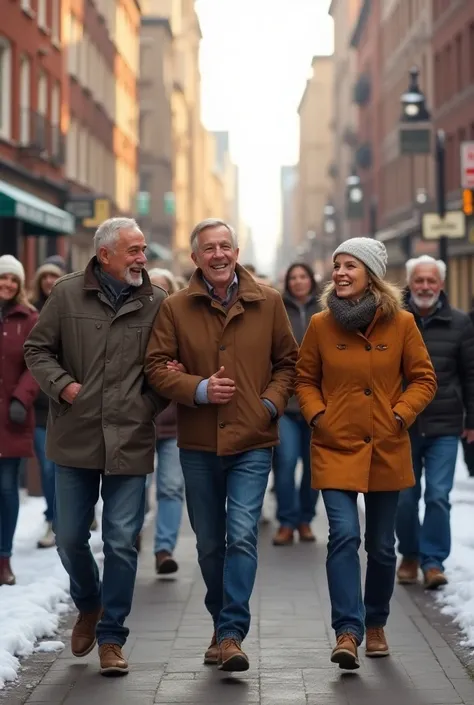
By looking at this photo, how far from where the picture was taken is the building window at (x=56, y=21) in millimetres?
38384

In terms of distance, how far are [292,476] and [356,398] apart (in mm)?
5252

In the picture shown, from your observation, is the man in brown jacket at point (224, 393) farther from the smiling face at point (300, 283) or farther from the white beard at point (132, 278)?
the smiling face at point (300, 283)

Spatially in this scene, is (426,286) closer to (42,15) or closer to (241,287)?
(241,287)

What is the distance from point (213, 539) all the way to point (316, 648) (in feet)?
2.98

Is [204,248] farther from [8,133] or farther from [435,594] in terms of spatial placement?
[8,133]

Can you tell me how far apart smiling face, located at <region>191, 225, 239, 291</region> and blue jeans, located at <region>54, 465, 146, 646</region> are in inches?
38.4

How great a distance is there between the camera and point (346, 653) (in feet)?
24.3

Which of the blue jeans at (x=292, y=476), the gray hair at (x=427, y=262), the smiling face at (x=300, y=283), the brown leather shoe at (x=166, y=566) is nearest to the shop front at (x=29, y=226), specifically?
the smiling face at (x=300, y=283)

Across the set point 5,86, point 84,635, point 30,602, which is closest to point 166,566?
point 30,602

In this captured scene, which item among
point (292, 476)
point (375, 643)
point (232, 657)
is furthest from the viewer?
point (292, 476)

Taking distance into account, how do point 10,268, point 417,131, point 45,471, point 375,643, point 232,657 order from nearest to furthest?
point 232,657
point 375,643
point 10,268
point 45,471
point 417,131

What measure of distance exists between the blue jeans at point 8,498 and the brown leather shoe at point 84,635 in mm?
2676

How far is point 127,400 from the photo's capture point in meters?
7.57

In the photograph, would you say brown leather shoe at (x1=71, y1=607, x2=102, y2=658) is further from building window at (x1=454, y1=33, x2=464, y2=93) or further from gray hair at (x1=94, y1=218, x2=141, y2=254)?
building window at (x1=454, y1=33, x2=464, y2=93)
